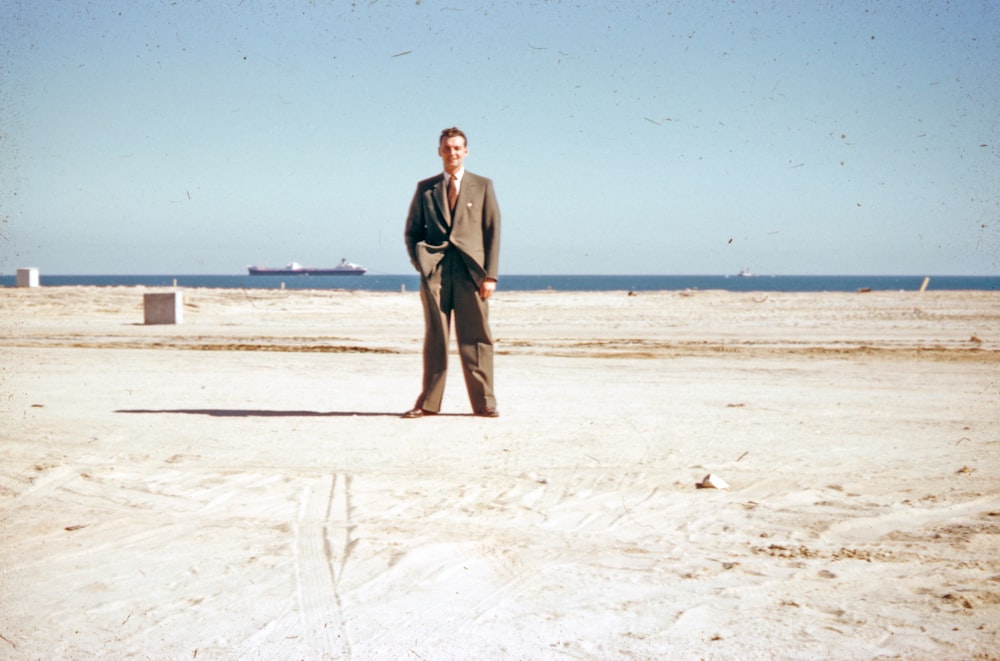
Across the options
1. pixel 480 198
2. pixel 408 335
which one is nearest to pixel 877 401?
pixel 480 198

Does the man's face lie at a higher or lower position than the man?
higher

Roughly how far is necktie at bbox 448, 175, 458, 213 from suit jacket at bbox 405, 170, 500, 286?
1.3 inches

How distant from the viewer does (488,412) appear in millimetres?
6980

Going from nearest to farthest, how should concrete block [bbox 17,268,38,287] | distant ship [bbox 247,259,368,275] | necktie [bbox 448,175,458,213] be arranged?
1. necktie [bbox 448,175,458,213]
2. concrete block [bbox 17,268,38,287]
3. distant ship [bbox 247,259,368,275]

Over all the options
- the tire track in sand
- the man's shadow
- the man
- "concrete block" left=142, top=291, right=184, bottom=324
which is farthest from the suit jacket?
"concrete block" left=142, top=291, right=184, bottom=324

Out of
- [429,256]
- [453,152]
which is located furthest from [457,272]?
[453,152]

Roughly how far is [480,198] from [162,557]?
4.18 m

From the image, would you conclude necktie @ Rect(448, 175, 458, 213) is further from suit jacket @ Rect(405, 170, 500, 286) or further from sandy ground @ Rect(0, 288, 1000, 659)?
sandy ground @ Rect(0, 288, 1000, 659)

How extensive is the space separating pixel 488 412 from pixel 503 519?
114 inches

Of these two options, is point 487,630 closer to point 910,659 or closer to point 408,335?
point 910,659

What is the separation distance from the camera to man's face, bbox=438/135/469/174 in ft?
22.8

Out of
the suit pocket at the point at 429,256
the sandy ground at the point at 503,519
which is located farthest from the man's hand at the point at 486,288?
the sandy ground at the point at 503,519

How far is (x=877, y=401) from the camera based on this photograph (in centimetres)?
789

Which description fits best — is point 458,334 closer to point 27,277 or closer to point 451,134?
point 451,134
